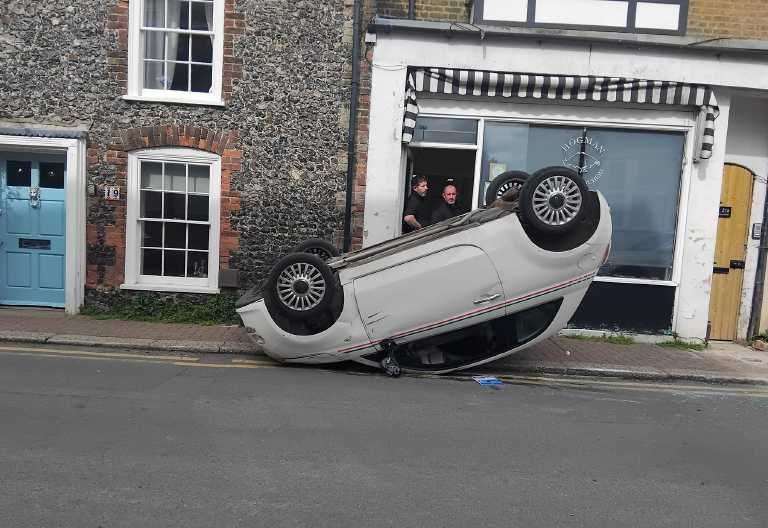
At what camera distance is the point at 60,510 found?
3.46 meters

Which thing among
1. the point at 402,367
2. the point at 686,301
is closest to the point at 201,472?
the point at 402,367

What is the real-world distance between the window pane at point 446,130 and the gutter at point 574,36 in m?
1.22

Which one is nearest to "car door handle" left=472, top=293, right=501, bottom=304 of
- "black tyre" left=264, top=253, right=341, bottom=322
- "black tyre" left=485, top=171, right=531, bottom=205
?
"black tyre" left=264, top=253, right=341, bottom=322

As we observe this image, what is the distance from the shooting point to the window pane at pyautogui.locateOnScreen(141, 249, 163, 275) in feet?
30.9

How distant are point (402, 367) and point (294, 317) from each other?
4.31ft

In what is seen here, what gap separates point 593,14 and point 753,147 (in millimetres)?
3294

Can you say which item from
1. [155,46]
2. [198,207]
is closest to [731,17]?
[198,207]

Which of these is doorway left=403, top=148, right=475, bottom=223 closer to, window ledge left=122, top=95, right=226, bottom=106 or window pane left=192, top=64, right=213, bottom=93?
window ledge left=122, top=95, right=226, bottom=106

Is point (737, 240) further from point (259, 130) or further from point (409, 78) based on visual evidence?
point (259, 130)

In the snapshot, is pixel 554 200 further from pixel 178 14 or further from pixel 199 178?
pixel 178 14

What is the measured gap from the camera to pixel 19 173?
367 inches

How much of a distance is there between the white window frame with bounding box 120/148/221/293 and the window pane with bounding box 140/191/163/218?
13 cm

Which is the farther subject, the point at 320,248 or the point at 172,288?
the point at 172,288

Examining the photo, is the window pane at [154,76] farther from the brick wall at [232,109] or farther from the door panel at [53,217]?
the door panel at [53,217]
